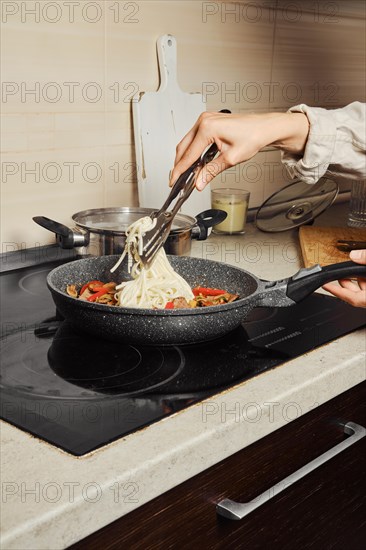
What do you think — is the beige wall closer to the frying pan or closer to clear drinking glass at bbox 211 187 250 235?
clear drinking glass at bbox 211 187 250 235

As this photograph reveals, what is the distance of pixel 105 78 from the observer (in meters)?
1.41

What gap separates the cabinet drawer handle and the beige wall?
0.67 meters

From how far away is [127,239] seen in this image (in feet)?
3.55

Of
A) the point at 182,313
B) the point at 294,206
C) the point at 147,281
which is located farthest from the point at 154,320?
the point at 294,206

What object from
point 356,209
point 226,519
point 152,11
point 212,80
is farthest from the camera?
point 356,209

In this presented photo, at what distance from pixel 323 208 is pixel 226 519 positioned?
0.99 metres

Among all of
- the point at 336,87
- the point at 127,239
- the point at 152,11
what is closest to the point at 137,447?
the point at 127,239

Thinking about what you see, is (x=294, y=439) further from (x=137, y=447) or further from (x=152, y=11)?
(x=152, y=11)

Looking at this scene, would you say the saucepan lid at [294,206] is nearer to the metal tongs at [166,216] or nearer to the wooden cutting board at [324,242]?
the wooden cutting board at [324,242]

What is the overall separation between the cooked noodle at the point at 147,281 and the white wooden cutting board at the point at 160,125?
41 centimetres

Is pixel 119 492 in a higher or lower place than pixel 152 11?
lower

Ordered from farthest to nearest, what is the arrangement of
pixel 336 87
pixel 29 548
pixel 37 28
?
1. pixel 336 87
2. pixel 37 28
3. pixel 29 548

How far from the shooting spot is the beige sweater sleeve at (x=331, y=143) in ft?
3.73

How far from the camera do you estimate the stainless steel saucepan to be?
1185 millimetres
